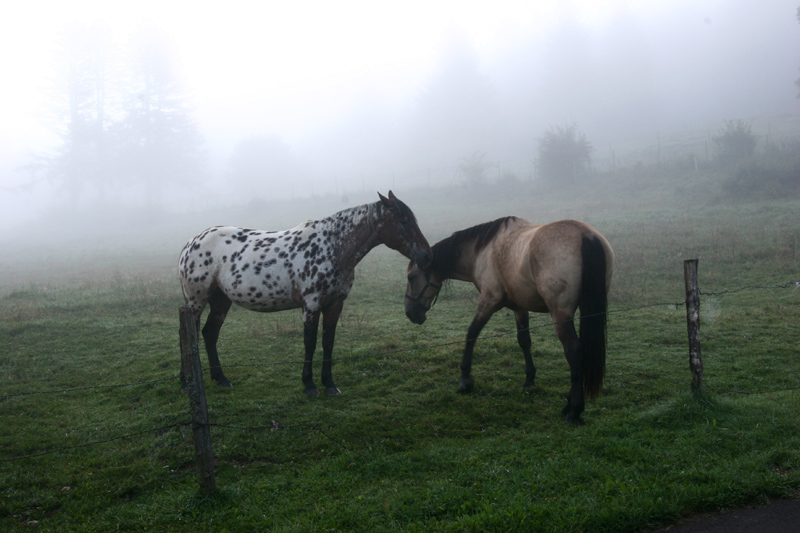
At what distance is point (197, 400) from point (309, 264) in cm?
285

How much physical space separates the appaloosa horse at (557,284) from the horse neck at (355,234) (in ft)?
4.94

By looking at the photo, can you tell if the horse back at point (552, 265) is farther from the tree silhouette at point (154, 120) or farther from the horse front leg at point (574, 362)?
the tree silhouette at point (154, 120)

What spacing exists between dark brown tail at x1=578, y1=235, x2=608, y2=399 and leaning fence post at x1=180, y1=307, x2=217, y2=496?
3.57m

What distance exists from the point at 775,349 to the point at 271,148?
70.0 m

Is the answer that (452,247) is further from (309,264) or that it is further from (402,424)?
(402,424)

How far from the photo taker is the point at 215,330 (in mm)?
7262

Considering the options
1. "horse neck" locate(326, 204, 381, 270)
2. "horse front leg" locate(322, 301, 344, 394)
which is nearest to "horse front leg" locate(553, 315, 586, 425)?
"horse neck" locate(326, 204, 381, 270)

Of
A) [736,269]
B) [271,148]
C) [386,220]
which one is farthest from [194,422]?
[271,148]

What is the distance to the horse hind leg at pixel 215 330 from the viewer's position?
23.3 ft

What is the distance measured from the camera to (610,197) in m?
33.4

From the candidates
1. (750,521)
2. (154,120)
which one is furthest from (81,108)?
(750,521)

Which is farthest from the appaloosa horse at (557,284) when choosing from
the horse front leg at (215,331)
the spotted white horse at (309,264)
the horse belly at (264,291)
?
the horse front leg at (215,331)

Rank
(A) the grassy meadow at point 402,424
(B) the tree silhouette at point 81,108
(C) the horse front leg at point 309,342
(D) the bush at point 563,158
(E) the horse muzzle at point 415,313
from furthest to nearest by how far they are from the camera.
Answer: (B) the tree silhouette at point 81,108 → (D) the bush at point 563,158 → (E) the horse muzzle at point 415,313 → (C) the horse front leg at point 309,342 → (A) the grassy meadow at point 402,424

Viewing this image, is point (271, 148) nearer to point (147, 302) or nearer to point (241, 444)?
point (147, 302)
